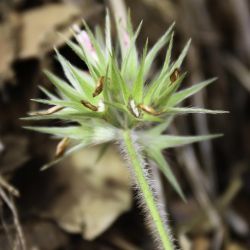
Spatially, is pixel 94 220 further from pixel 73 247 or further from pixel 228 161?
pixel 228 161

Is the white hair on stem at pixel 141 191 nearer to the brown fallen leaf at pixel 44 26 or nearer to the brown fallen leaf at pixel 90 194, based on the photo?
the brown fallen leaf at pixel 90 194

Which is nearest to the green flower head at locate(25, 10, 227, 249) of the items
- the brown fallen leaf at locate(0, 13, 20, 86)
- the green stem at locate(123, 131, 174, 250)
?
the green stem at locate(123, 131, 174, 250)

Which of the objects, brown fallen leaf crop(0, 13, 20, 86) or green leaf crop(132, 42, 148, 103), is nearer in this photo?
green leaf crop(132, 42, 148, 103)

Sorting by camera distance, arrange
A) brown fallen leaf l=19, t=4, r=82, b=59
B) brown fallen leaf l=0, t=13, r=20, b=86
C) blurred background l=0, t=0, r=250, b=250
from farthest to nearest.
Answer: brown fallen leaf l=19, t=4, r=82, b=59 < brown fallen leaf l=0, t=13, r=20, b=86 < blurred background l=0, t=0, r=250, b=250

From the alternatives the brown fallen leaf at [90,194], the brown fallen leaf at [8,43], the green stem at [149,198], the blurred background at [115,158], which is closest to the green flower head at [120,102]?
the green stem at [149,198]

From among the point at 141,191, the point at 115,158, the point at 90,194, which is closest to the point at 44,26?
the point at 115,158

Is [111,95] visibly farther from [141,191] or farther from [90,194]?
[90,194]

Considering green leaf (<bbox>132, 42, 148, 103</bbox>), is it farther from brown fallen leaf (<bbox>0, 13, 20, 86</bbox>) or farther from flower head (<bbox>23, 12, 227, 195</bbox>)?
brown fallen leaf (<bbox>0, 13, 20, 86</bbox>)
